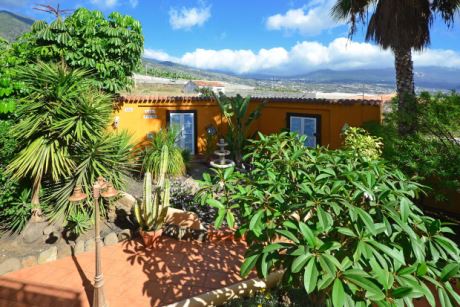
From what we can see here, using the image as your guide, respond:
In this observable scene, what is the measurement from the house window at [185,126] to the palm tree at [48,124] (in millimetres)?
6001

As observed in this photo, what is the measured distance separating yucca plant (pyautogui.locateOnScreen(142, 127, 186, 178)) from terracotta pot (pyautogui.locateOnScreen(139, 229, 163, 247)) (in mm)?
3315

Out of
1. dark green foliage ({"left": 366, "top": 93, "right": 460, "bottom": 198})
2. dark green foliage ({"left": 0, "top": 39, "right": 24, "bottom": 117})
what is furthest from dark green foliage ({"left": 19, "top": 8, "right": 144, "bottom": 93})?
dark green foliage ({"left": 366, "top": 93, "right": 460, "bottom": 198})

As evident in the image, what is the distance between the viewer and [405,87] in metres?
9.05

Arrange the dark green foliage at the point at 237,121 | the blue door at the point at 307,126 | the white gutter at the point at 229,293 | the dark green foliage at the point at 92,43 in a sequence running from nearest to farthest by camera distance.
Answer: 1. the white gutter at the point at 229,293
2. the dark green foliage at the point at 92,43
3. the dark green foliage at the point at 237,121
4. the blue door at the point at 307,126

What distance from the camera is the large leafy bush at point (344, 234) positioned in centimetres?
210

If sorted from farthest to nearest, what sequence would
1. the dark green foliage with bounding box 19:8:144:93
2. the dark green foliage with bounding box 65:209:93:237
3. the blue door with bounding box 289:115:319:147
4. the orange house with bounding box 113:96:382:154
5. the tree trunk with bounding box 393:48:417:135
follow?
the blue door with bounding box 289:115:319:147 < the orange house with bounding box 113:96:382:154 < the dark green foliage with bounding box 19:8:144:93 < the tree trunk with bounding box 393:48:417:135 < the dark green foliage with bounding box 65:209:93:237

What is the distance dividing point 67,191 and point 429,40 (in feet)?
35.8

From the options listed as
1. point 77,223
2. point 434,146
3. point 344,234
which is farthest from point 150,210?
point 434,146

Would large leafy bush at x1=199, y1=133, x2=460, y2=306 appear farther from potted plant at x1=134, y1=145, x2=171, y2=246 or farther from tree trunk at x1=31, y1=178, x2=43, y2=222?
tree trunk at x1=31, y1=178, x2=43, y2=222

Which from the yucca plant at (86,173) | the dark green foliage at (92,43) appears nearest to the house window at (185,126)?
the dark green foliage at (92,43)

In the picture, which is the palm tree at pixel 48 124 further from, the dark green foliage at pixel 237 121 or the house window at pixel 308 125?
the house window at pixel 308 125

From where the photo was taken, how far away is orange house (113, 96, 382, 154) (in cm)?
1120

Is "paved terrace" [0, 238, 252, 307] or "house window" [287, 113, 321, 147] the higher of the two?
"house window" [287, 113, 321, 147]

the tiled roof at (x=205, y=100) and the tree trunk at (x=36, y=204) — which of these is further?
the tiled roof at (x=205, y=100)
